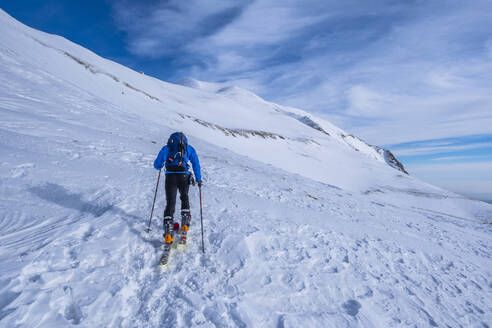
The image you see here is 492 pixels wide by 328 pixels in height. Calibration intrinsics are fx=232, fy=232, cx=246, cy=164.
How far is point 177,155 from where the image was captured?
5.37 m

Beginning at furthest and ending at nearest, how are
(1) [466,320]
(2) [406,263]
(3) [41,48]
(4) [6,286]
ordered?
(3) [41,48]
(2) [406,263]
(1) [466,320]
(4) [6,286]

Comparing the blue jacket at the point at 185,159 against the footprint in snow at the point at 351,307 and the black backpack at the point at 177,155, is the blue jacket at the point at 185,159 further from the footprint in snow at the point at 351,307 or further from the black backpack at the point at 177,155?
the footprint in snow at the point at 351,307

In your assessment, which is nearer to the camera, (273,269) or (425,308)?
(425,308)

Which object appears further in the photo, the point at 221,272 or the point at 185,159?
the point at 185,159

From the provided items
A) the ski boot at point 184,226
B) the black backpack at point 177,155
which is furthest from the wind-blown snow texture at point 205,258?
the black backpack at point 177,155

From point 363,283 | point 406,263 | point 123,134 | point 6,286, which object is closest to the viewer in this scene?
point 6,286

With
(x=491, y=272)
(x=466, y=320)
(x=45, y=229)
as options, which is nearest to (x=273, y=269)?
(x=466, y=320)

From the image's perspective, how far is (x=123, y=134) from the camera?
14.2 meters

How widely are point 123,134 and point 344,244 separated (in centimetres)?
1356

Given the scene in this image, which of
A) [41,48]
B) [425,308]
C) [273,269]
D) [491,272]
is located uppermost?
[41,48]

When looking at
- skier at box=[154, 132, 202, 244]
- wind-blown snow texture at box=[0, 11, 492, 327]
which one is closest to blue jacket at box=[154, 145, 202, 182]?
skier at box=[154, 132, 202, 244]

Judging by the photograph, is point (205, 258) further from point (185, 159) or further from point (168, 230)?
point (185, 159)

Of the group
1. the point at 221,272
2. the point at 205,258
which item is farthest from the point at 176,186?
the point at 221,272

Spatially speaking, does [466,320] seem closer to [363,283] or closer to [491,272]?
[363,283]
